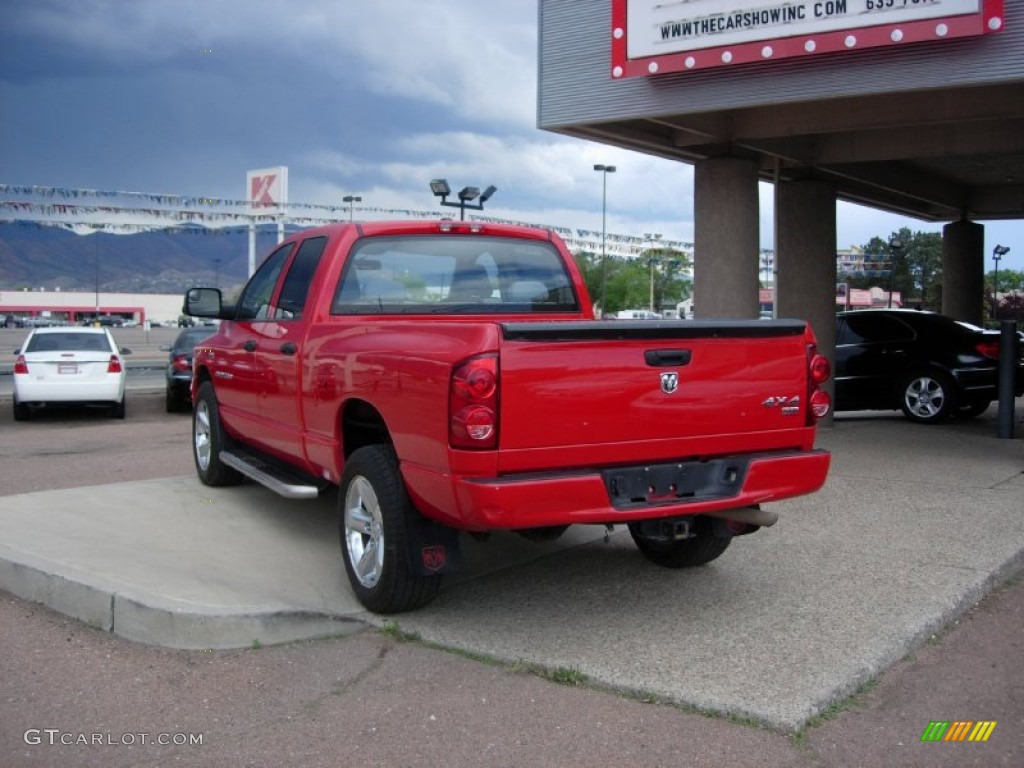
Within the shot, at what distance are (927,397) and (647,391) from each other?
10.3 m

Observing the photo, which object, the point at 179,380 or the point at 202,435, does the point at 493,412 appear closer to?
the point at 202,435

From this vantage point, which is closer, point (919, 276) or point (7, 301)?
point (919, 276)

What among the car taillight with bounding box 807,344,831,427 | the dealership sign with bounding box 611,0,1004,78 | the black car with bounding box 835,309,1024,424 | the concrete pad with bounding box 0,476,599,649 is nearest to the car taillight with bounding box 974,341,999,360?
the black car with bounding box 835,309,1024,424

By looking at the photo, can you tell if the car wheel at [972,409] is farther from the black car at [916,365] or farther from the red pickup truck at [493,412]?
the red pickup truck at [493,412]

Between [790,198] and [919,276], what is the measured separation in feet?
247

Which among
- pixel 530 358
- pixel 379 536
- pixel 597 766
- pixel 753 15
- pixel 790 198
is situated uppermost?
pixel 753 15

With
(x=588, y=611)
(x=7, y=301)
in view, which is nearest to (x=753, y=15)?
(x=588, y=611)

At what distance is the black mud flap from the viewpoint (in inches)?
188

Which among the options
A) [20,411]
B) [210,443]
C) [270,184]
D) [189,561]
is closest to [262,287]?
[210,443]

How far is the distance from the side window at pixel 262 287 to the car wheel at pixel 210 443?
0.83 m

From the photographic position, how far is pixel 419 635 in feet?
16.0

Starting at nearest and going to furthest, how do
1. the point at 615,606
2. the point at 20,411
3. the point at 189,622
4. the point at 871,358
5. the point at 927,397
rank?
the point at 189,622, the point at 615,606, the point at 927,397, the point at 871,358, the point at 20,411

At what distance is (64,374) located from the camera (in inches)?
608

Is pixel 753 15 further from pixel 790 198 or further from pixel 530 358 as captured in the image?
pixel 530 358
